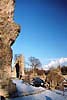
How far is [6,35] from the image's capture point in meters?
25.7

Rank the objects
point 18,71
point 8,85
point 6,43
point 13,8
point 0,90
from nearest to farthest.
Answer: point 0,90 < point 8,85 < point 6,43 < point 13,8 < point 18,71

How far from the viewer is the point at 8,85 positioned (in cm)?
2395

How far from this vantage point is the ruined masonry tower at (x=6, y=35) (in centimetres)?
2425

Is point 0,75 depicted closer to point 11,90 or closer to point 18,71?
point 11,90

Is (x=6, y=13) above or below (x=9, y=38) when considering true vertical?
above

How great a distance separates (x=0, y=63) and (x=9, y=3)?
253 inches

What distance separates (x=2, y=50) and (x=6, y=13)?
3.93m

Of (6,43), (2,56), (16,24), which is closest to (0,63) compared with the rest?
(2,56)

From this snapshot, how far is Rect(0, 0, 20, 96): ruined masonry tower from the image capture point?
2425 cm

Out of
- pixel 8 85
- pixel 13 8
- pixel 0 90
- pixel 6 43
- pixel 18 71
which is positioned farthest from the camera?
pixel 18 71

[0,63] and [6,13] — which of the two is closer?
[0,63]

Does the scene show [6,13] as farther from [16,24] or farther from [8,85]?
[8,85]

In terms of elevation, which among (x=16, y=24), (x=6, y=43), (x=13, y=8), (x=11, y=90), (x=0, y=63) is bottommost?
(x=11, y=90)

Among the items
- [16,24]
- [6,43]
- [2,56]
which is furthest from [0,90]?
[16,24]
